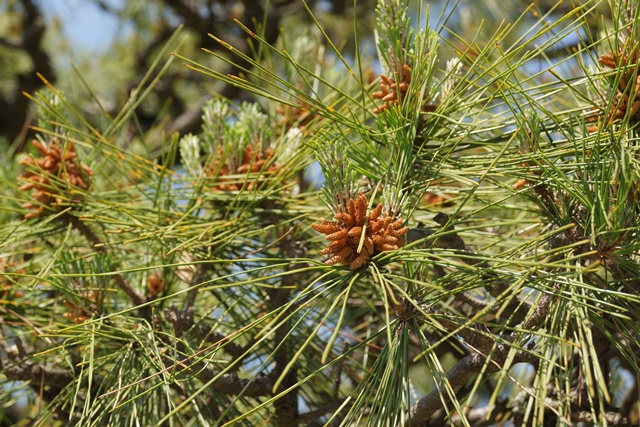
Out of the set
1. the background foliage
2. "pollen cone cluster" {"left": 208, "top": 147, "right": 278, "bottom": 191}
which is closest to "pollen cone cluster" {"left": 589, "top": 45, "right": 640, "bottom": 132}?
the background foliage

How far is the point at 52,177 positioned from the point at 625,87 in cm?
64

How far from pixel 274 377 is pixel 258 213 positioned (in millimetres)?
199

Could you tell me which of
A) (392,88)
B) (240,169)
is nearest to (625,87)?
(392,88)

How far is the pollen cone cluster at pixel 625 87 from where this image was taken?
0.65 meters

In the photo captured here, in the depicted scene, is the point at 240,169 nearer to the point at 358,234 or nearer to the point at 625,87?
the point at 358,234

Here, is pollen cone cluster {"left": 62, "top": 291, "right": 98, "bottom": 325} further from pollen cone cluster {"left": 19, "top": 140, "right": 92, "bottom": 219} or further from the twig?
the twig

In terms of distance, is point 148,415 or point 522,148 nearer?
point 522,148

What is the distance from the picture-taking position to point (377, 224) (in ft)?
2.03

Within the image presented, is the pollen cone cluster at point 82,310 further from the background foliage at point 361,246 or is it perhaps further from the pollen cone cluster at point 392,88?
the pollen cone cluster at point 392,88

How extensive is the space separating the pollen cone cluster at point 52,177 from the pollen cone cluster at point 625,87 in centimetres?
60

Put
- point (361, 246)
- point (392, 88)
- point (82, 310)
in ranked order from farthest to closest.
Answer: point (82, 310)
point (392, 88)
point (361, 246)

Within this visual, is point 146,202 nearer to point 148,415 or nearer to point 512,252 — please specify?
point 148,415

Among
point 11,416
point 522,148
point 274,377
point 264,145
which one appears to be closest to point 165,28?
point 11,416

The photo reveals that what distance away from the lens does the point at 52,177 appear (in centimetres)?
89
